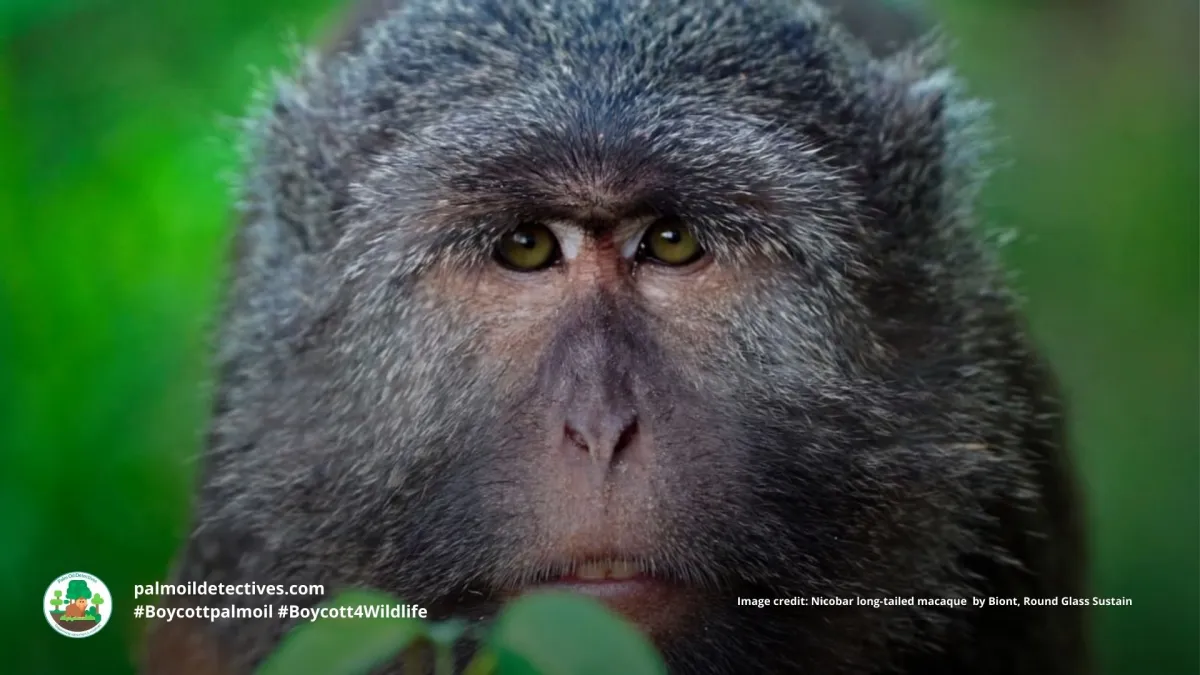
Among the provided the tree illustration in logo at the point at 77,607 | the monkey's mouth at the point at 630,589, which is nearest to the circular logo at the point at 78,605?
the tree illustration in logo at the point at 77,607

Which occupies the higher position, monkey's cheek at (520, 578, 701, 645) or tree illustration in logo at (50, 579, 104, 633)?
monkey's cheek at (520, 578, 701, 645)

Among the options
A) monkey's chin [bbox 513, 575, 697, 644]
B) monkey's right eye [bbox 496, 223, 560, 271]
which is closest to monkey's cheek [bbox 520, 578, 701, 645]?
monkey's chin [bbox 513, 575, 697, 644]

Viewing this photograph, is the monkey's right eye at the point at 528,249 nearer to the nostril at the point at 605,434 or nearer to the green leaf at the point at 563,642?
the nostril at the point at 605,434

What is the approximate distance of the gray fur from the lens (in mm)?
1991

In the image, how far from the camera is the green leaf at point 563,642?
126cm

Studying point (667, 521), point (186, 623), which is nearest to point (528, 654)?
point (667, 521)

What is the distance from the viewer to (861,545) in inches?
86.3

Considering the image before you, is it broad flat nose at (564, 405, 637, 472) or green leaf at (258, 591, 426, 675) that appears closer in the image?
green leaf at (258, 591, 426, 675)

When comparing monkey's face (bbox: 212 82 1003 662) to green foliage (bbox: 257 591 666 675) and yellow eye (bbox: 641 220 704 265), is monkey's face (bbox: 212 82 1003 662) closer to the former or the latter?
yellow eye (bbox: 641 220 704 265)

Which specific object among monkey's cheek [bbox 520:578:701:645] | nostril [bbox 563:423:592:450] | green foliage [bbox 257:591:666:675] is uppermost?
nostril [bbox 563:423:592:450]

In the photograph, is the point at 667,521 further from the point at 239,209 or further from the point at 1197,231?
the point at 1197,231

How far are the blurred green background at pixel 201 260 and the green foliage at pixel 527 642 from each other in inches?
42.0

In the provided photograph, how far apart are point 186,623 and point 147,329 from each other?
1.95ft

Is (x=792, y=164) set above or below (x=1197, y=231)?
below
